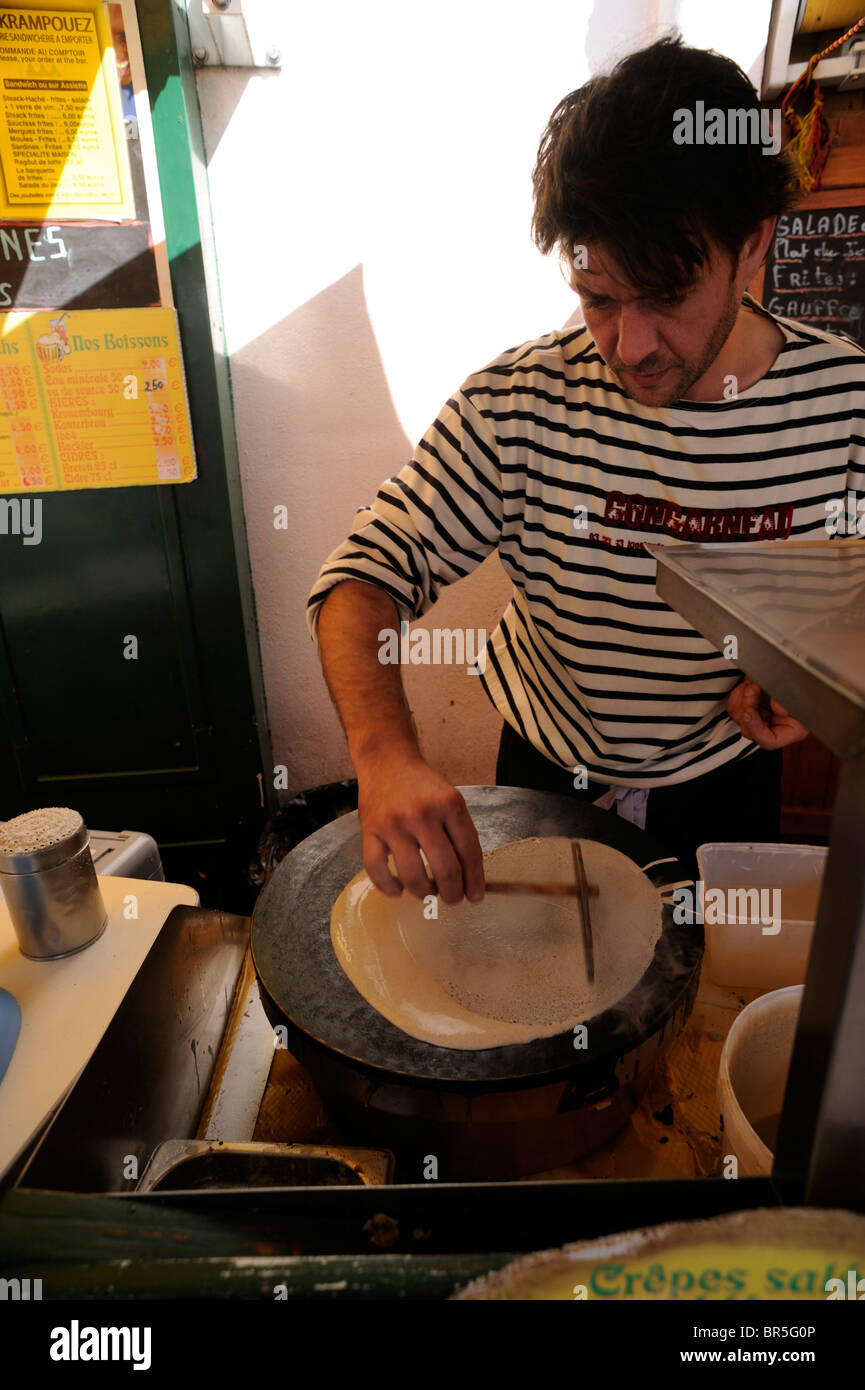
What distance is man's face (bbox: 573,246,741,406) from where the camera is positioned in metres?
1.19

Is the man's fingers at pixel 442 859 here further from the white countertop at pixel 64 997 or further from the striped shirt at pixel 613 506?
the striped shirt at pixel 613 506

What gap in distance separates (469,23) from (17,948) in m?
3.05

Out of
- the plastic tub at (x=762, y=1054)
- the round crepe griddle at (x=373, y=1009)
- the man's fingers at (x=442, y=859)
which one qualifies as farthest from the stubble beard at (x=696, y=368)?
the plastic tub at (x=762, y=1054)

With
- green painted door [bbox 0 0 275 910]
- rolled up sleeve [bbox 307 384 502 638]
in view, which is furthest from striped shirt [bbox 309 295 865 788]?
green painted door [bbox 0 0 275 910]

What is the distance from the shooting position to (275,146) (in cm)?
259

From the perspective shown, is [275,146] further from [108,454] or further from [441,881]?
[441,881]

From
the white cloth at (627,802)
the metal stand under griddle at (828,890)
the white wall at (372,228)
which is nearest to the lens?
the metal stand under griddle at (828,890)

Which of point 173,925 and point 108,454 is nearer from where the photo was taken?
point 173,925

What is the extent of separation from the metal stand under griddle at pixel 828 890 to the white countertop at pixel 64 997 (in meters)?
0.75

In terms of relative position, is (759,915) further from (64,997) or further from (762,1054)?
(64,997)

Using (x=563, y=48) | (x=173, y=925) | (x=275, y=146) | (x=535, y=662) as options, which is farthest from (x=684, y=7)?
(x=173, y=925)

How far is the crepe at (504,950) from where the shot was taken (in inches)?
38.8

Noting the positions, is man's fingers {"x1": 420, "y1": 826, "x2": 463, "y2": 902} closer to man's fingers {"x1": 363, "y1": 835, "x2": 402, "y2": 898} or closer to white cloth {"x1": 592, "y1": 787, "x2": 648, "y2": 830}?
man's fingers {"x1": 363, "y1": 835, "x2": 402, "y2": 898}

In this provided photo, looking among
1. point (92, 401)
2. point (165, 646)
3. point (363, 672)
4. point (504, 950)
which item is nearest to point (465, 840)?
point (504, 950)
